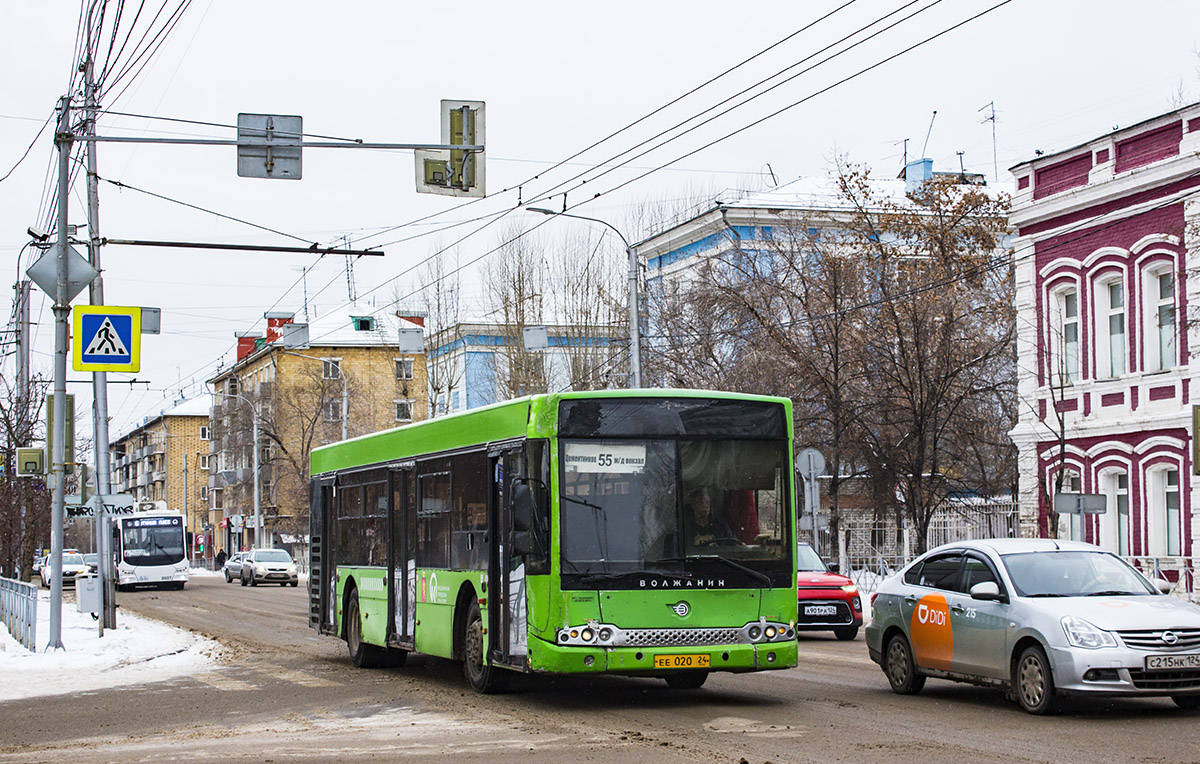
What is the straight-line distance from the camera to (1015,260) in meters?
33.3

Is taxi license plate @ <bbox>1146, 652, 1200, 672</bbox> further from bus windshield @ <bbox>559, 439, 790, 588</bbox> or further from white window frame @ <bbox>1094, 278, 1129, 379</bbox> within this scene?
white window frame @ <bbox>1094, 278, 1129, 379</bbox>

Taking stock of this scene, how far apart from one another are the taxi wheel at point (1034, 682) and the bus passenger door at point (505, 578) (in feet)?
13.4

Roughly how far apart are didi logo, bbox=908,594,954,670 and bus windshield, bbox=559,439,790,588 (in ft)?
4.53

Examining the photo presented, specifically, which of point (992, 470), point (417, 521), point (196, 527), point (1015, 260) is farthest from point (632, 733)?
point (196, 527)

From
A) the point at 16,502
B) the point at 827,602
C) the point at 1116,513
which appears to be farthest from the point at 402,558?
the point at 16,502

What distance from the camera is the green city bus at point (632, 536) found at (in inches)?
532

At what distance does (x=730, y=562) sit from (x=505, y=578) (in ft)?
6.52

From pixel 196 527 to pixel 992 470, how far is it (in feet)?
331

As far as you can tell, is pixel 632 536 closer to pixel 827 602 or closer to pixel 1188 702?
pixel 1188 702

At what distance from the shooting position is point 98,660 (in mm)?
21594

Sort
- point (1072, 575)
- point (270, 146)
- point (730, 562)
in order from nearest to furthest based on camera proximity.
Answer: point (1072, 575) < point (730, 562) < point (270, 146)

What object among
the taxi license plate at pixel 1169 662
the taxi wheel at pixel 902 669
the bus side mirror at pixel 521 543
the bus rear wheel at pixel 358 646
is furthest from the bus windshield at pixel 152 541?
the taxi license plate at pixel 1169 662

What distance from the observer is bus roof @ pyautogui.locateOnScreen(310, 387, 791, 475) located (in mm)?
13883

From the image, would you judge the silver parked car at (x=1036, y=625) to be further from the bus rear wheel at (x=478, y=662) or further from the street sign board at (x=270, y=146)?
the street sign board at (x=270, y=146)
